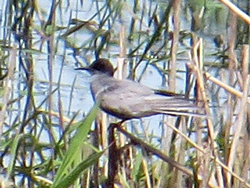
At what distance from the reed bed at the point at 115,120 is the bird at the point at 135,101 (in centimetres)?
7

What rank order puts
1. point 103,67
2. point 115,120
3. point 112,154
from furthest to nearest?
point 115,120 < point 103,67 < point 112,154

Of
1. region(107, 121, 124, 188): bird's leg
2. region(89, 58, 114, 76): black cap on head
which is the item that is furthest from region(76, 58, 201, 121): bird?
region(89, 58, 114, 76): black cap on head

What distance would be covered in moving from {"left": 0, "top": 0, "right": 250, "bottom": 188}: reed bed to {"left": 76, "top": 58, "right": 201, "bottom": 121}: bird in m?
0.07

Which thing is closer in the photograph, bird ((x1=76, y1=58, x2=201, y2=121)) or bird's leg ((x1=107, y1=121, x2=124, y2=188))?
bird ((x1=76, y1=58, x2=201, y2=121))

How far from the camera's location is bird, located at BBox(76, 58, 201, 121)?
3.97 m

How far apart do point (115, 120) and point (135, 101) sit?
789 mm

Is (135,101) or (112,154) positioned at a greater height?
(135,101)

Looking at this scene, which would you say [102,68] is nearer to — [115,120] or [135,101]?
[115,120]

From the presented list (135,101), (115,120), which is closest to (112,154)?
(135,101)

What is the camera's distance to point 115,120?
193 inches

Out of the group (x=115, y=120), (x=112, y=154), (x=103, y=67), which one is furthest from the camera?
(x=115, y=120)

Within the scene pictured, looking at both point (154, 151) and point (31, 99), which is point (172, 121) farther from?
point (31, 99)

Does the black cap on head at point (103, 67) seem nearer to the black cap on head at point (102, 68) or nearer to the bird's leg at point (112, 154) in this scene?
the black cap on head at point (102, 68)

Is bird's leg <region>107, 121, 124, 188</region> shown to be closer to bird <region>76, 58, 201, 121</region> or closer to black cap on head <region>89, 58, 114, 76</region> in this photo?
bird <region>76, 58, 201, 121</region>
